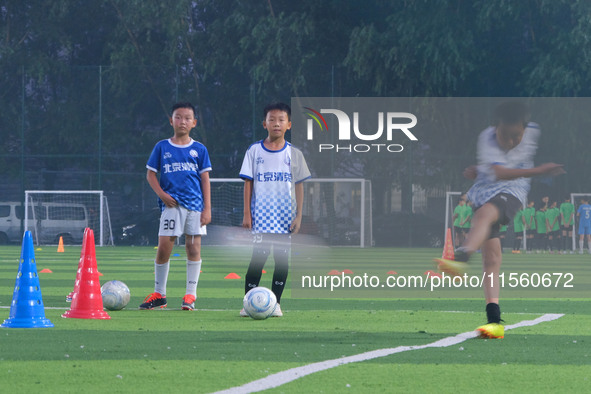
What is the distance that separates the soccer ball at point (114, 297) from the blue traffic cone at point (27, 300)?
5.20 feet

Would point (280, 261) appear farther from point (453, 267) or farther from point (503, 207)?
point (503, 207)

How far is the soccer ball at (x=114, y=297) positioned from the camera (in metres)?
10.0

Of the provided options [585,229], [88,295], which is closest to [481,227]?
[88,295]

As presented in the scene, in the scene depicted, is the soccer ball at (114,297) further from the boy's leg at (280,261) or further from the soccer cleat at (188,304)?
the boy's leg at (280,261)

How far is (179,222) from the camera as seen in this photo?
10219 millimetres

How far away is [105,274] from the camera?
705 inches

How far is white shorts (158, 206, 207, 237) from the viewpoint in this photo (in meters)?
10.2

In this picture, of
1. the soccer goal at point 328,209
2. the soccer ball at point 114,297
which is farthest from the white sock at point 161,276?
the soccer goal at point 328,209

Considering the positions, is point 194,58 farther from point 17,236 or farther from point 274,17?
point 17,236

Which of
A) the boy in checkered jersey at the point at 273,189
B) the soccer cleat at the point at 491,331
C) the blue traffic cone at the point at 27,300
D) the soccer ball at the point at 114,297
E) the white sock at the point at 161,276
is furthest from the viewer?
the white sock at the point at 161,276

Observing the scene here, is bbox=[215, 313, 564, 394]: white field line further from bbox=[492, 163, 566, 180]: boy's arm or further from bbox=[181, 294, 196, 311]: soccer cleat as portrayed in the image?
bbox=[181, 294, 196, 311]: soccer cleat

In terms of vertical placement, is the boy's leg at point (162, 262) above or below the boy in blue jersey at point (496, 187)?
below

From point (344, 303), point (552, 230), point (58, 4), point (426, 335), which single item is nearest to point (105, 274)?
point (344, 303)

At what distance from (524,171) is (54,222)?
32.1 meters
